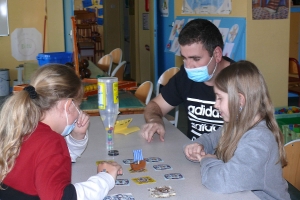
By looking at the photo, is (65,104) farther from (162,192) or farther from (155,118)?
(155,118)

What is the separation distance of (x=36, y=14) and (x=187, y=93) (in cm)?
521

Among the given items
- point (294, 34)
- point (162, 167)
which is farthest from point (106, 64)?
point (162, 167)

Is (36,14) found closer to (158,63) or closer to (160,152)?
(158,63)

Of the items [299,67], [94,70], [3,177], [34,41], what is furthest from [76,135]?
[34,41]

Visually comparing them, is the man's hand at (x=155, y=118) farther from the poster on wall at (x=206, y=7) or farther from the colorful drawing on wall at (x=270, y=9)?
the poster on wall at (x=206, y=7)

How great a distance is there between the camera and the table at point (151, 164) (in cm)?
154

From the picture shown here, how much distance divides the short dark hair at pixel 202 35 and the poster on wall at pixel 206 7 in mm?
2429

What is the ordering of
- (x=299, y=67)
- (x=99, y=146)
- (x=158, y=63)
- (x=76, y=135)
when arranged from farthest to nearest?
1. (x=158, y=63)
2. (x=299, y=67)
3. (x=99, y=146)
4. (x=76, y=135)

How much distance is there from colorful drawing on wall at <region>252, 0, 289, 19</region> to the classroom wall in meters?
0.04

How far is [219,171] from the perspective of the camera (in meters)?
1.56

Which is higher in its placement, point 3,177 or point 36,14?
point 36,14

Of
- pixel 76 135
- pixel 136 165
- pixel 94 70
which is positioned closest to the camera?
pixel 136 165

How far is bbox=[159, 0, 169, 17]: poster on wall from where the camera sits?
724cm

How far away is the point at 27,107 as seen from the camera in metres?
1.49
